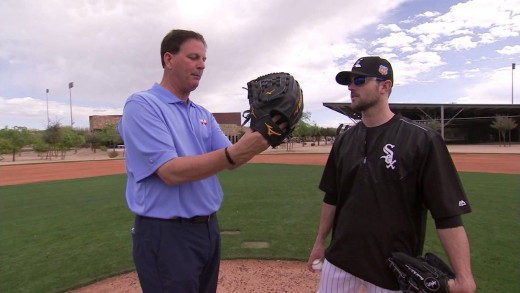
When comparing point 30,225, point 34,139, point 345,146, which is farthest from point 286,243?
point 34,139

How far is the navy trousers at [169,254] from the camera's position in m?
2.14

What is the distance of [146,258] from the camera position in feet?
7.19

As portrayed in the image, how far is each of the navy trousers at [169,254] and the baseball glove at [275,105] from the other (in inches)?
30.9

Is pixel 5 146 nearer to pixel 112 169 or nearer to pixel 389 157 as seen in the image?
pixel 112 169

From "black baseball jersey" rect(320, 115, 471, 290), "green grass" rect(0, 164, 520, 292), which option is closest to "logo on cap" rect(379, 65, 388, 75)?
"black baseball jersey" rect(320, 115, 471, 290)

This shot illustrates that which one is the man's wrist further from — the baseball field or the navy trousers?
the baseball field

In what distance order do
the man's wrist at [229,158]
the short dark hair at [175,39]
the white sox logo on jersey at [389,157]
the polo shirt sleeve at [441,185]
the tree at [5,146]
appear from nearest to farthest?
the man's wrist at [229,158] → the short dark hair at [175,39] → the polo shirt sleeve at [441,185] → the white sox logo on jersey at [389,157] → the tree at [5,146]

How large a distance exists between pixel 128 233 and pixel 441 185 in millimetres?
6732

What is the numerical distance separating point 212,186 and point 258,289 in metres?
2.93

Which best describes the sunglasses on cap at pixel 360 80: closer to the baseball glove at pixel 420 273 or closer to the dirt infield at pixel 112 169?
the baseball glove at pixel 420 273

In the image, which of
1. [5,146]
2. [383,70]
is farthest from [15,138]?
[383,70]

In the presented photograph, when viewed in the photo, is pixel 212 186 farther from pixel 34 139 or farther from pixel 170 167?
pixel 34 139

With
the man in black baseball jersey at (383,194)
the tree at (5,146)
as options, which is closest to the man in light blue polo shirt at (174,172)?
Answer: the man in black baseball jersey at (383,194)

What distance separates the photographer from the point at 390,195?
2572mm
